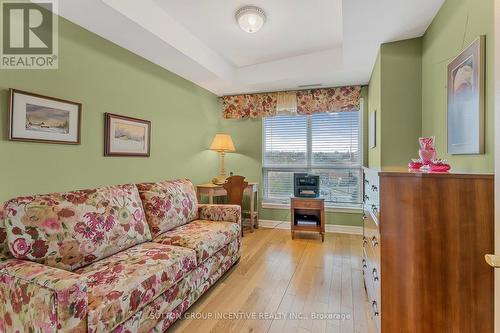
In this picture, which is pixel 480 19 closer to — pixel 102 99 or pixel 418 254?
pixel 418 254

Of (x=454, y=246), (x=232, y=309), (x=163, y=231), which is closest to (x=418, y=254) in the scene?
(x=454, y=246)

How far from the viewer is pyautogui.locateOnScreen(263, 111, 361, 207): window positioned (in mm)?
4137

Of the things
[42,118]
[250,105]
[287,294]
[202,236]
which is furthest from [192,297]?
[250,105]

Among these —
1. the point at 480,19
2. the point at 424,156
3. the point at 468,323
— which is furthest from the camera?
the point at 424,156

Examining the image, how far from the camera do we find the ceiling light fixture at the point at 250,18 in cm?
242

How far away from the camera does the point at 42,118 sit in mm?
1951

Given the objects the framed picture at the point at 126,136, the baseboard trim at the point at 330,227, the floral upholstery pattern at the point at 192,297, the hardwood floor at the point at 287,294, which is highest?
the framed picture at the point at 126,136

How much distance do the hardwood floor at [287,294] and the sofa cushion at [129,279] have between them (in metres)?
0.42

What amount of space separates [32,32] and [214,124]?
2.80 meters

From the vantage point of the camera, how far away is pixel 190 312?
2.01 meters

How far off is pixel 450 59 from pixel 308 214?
271cm

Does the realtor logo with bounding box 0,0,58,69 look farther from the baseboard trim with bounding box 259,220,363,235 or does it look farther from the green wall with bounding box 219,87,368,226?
the baseboard trim with bounding box 259,220,363,235

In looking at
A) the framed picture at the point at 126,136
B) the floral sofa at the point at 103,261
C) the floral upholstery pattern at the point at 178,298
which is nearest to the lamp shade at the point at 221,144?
the framed picture at the point at 126,136

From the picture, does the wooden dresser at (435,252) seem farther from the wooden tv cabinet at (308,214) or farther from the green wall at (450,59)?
the wooden tv cabinet at (308,214)
